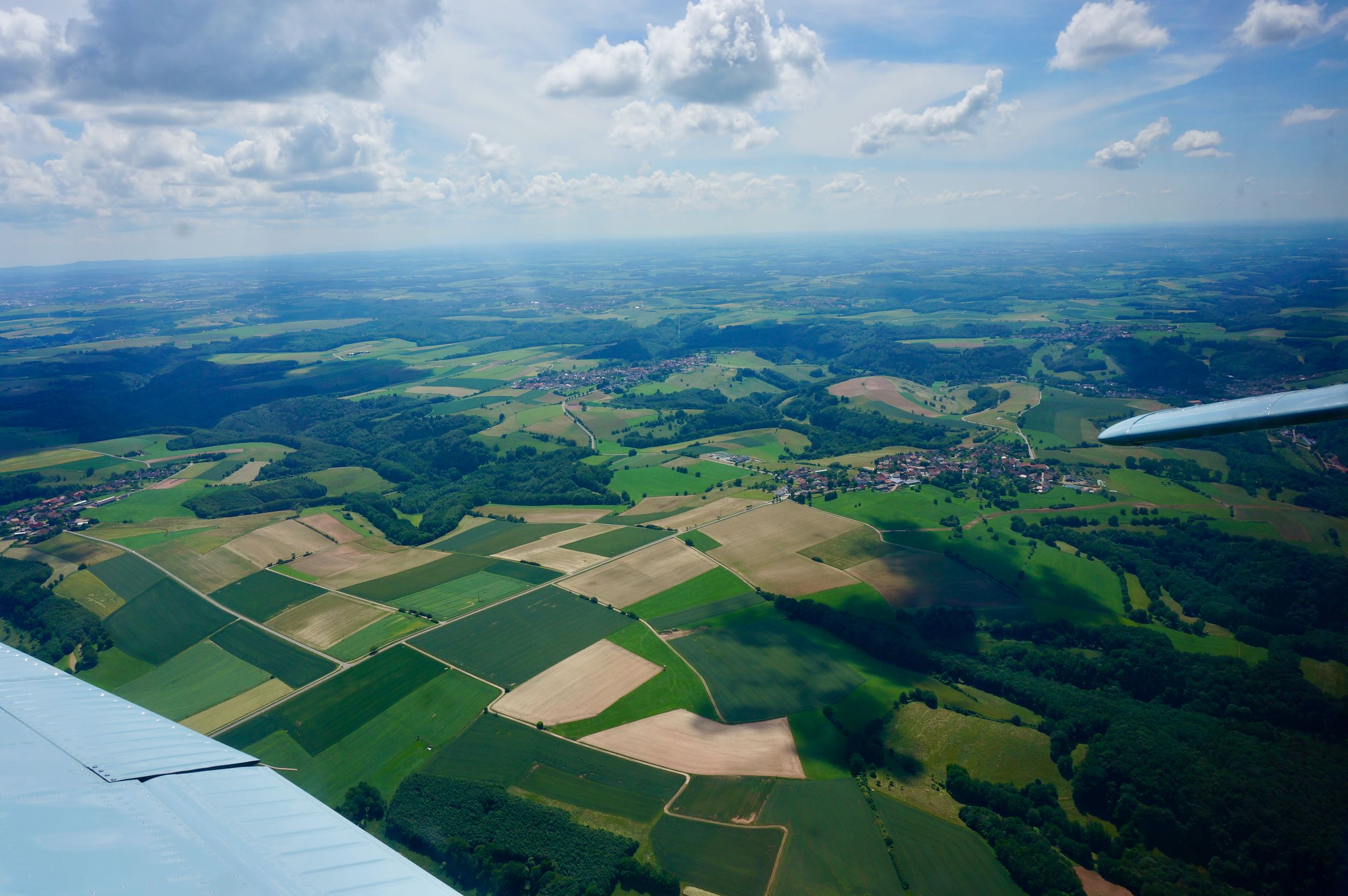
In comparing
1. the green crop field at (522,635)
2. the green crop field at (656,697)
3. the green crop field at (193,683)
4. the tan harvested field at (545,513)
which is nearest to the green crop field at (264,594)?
the green crop field at (193,683)

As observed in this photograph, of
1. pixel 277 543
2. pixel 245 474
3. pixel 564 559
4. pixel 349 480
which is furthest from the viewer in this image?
pixel 245 474

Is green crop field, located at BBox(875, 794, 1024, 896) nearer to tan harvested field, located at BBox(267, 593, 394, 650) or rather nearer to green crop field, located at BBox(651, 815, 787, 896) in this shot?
green crop field, located at BBox(651, 815, 787, 896)

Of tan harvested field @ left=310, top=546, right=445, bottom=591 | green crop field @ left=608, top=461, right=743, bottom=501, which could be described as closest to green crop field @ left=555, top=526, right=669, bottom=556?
green crop field @ left=608, top=461, right=743, bottom=501

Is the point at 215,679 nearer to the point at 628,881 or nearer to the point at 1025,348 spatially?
the point at 628,881

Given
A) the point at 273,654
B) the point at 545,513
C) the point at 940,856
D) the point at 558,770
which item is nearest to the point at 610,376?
the point at 545,513

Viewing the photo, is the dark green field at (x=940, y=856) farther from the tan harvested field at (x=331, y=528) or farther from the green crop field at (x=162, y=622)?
the tan harvested field at (x=331, y=528)

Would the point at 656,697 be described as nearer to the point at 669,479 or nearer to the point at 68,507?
the point at 669,479
